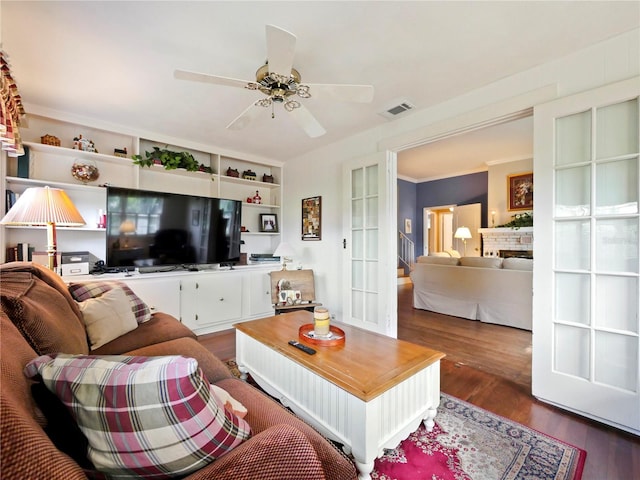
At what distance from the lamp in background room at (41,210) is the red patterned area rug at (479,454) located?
261cm

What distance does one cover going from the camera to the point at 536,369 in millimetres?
2041

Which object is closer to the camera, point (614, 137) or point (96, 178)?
point (614, 137)

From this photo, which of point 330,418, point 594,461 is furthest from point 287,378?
point 594,461

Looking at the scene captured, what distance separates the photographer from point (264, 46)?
187 cm

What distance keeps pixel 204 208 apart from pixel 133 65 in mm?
1709

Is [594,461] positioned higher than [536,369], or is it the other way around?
[536,369]

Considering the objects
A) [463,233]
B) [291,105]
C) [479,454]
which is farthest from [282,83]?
[463,233]

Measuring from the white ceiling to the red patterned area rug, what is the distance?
2364 millimetres

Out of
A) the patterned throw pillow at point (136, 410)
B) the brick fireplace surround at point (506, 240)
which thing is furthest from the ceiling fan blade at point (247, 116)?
the brick fireplace surround at point (506, 240)

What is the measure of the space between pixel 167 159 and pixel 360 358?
10.2 ft

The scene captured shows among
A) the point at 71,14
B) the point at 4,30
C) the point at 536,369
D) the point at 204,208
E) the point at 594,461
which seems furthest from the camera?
the point at 204,208

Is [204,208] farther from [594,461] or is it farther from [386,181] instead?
[594,461]

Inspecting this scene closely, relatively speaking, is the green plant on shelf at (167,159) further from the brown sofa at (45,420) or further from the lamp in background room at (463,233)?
the lamp in background room at (463,233)

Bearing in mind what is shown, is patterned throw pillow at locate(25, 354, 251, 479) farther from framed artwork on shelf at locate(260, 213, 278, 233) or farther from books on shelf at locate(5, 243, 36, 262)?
framed artwork on shelf at locate(260, 213, 278, 233)
